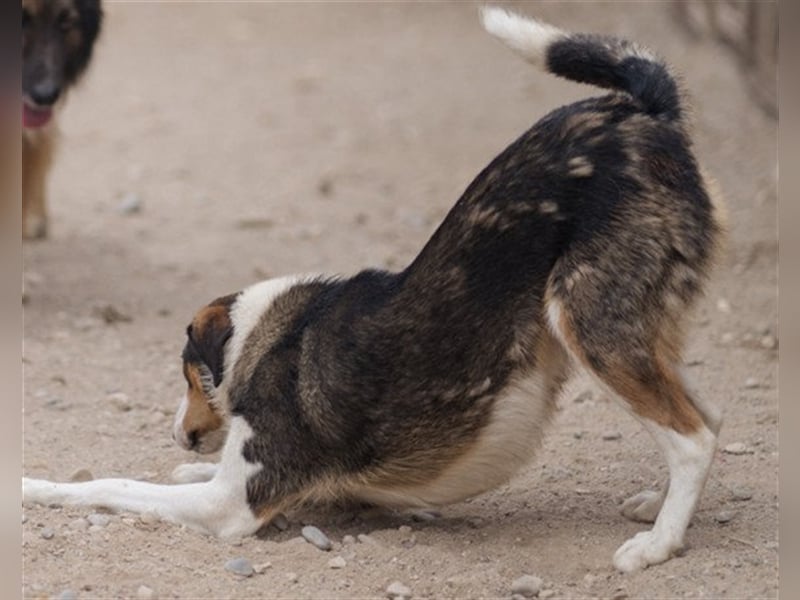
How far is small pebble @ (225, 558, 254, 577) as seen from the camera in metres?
4.47

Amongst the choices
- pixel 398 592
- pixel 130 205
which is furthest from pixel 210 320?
pixel 130 205

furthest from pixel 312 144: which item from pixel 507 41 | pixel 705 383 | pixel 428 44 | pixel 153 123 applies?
pixel 507 41

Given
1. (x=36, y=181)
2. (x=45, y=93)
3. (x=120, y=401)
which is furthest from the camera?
(x=36, y=181)

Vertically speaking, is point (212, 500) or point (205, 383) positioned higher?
point (205, 383)

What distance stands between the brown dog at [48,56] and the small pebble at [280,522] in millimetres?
3489

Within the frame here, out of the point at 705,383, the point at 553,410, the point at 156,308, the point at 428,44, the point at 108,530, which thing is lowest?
the point at 428,44

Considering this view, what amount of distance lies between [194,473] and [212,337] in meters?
0.52

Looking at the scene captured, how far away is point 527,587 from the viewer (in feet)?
14.4

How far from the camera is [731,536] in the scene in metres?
4.74

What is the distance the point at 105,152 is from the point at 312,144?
4.70 feet

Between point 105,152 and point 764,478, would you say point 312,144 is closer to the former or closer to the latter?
point 105,152

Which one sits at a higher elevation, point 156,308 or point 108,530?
point 108,530

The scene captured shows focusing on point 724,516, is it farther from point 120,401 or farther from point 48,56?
point 48,56

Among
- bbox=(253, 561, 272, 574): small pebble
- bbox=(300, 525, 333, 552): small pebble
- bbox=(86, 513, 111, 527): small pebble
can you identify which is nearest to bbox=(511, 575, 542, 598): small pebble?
bbox=(300, 525, 333, 552): small pebble
